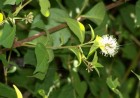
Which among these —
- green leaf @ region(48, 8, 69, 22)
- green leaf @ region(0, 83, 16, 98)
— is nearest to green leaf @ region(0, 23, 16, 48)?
green leaf @ region(0, 83, 16, 98)

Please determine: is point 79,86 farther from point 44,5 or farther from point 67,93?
point 44,5

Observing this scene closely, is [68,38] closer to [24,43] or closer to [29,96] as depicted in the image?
[24,43]

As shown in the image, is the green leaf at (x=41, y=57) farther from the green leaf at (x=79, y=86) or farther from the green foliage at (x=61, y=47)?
the green leaf at (x=79, y=86)

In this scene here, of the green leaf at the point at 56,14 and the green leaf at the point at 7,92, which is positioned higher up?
the green leaf at the point at 56,14

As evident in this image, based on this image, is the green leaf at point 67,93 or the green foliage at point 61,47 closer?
the green foliage at point 61,47

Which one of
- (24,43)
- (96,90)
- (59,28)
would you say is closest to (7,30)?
(24,43)

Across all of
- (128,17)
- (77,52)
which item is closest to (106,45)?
(77,52)

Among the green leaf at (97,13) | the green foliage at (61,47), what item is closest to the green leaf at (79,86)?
the green foliage at (61,47)

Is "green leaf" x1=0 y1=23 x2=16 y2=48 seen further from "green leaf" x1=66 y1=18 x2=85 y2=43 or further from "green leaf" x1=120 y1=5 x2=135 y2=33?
"green leaf" x1=120 y1=5 x2=135 y2=33
